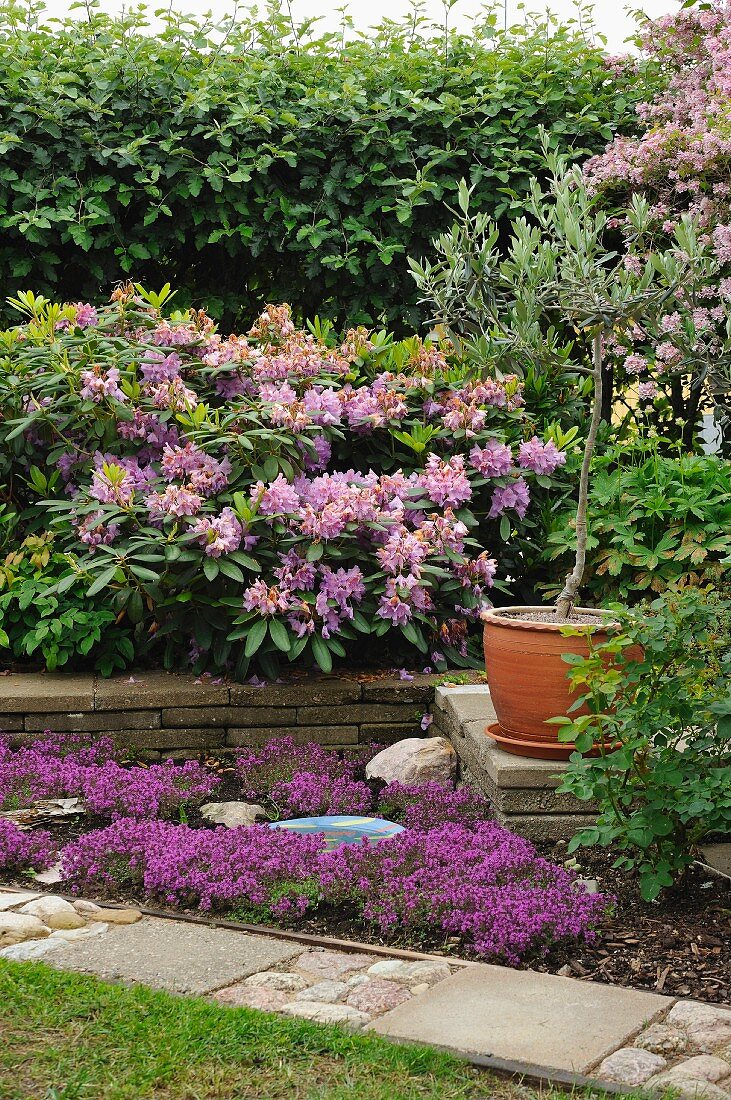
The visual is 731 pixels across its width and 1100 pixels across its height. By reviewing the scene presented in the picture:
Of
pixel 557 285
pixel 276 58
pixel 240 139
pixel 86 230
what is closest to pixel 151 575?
pixel 557 285

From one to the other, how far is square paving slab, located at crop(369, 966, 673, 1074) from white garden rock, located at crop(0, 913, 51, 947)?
1.06 metres

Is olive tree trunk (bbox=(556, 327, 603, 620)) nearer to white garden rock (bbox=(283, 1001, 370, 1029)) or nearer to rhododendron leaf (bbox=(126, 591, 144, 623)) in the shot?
rhododendron leaf (bbox=(126, 591, 144, 623))

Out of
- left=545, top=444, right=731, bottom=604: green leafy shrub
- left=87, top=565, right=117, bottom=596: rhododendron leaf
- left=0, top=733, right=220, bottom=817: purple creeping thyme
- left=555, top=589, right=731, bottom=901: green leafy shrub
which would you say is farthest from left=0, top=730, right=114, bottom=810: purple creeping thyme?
left=545, top=444, right=731, bottom=604: green leafy shrub

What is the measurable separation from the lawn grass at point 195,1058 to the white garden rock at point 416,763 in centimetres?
192

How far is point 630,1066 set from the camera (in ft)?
7.70

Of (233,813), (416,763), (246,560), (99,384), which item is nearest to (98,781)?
(233,813)

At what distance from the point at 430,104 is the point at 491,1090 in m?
5.64

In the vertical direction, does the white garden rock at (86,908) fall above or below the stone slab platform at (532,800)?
below

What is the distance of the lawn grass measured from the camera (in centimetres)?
224

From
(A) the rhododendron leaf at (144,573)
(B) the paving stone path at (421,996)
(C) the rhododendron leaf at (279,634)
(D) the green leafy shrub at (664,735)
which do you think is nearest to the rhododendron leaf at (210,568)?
(A) the rhododendron leaf at (144,573)

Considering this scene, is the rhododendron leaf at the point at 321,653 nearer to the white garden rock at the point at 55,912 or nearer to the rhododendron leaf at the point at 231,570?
the rhododendron leaf at the point at 231,570

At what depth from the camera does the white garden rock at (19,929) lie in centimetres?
307

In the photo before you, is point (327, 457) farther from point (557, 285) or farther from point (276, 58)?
point (276, 58)

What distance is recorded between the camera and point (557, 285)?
3.97 m
